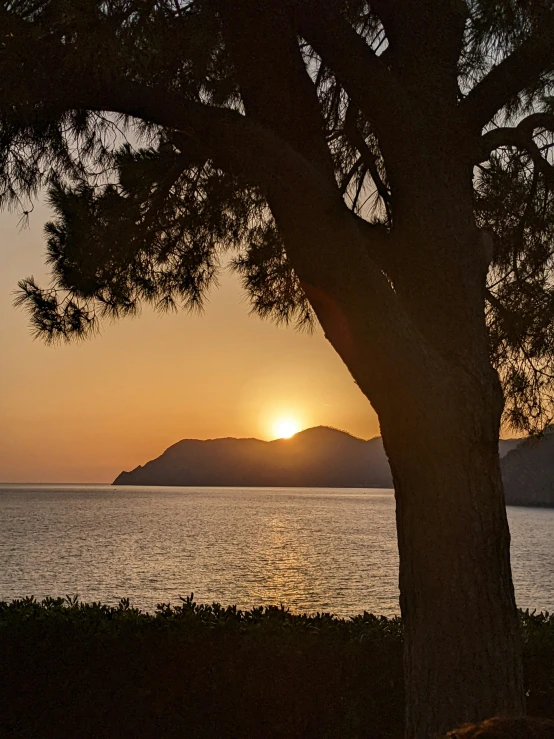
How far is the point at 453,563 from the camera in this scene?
4.14m

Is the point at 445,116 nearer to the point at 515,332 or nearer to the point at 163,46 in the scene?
the point at 163,46

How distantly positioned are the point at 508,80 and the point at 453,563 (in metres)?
3.17

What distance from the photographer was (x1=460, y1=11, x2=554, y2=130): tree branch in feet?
16.0

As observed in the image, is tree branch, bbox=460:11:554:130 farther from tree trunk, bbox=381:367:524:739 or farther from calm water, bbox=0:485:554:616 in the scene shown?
calm water, bbox=0:485:554:616

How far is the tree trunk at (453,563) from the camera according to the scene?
13.5ft

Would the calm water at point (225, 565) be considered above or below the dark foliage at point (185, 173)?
below

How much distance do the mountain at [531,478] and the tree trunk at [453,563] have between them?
18680 centimetres

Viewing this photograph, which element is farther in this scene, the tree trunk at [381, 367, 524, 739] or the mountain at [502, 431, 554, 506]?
the mountain at [502, 431, 554, 506]

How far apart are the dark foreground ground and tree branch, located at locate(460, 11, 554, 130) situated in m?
4.54

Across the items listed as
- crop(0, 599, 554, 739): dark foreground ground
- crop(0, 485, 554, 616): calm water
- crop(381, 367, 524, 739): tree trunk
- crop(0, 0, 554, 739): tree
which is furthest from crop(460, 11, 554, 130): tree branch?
crop(0, 485, 554, 616): calm water

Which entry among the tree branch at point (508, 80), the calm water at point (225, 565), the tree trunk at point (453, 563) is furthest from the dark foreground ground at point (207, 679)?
the calm water at point (225, 565)

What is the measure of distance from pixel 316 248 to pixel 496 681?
269cm

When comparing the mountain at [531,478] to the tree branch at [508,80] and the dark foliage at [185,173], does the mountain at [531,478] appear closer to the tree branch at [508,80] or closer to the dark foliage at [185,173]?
the dark foliage at [185,173]

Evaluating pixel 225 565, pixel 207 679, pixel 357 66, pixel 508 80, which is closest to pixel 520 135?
pixel 508 80
